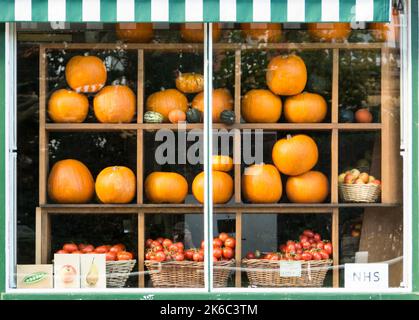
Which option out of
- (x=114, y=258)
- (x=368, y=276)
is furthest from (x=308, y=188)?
(x=114, y=258)

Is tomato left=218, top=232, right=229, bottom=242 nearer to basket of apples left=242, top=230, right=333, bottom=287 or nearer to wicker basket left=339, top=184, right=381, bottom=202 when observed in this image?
basket of apples left=242, top=230, right=333, bottom=287

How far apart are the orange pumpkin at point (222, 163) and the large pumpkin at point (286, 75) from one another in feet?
2.19

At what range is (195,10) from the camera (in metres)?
7.50

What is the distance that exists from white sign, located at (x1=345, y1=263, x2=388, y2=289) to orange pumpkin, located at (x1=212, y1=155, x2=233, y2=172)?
1.23m

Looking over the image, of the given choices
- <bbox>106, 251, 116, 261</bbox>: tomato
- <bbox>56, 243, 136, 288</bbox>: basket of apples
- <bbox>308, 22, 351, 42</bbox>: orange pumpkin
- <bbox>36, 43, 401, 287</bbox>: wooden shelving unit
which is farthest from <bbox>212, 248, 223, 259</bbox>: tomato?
<bbox>308, 22, 351, 42</bbox>: orange pumpkin

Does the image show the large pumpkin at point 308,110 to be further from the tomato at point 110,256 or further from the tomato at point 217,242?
the tomato at point 110,256

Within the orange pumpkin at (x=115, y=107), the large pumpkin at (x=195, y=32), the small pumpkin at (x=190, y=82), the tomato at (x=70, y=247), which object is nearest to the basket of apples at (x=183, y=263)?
the tomato at (x=70, y=247)

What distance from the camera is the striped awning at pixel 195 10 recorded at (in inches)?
294

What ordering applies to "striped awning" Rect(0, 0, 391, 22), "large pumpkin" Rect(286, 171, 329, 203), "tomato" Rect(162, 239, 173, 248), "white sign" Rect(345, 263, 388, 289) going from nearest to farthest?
"striped awning" Rect(0, 0, 391, 22) < "white sign" Rect(345, 263, 388, 289) < "tomato" Rect(162, 239, 173, 248) < "large pumpkin" Rect(286, 171, 329, 203)

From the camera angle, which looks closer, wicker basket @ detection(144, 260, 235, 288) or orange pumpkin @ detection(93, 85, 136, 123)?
wicker basket @ detection(144, 260, 235, 288)

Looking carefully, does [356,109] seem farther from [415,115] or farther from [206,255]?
[206,255]

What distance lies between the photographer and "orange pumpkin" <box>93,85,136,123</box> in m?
8.01
